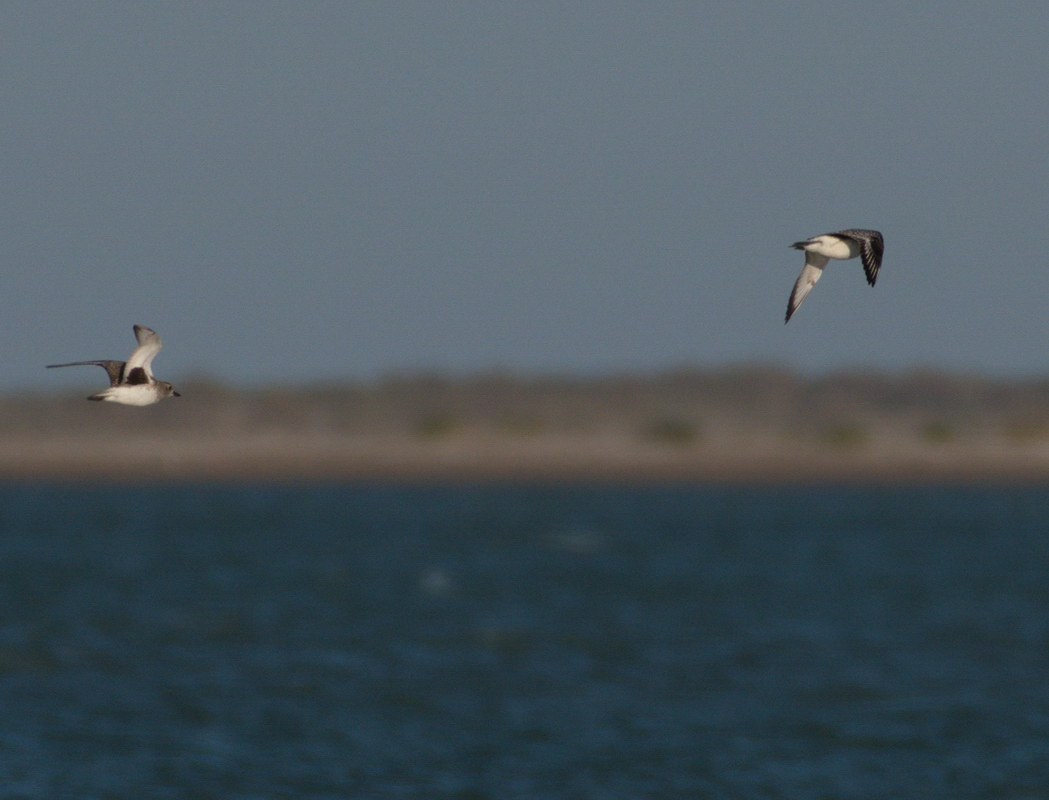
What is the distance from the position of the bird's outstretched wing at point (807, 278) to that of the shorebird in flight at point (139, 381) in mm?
5125

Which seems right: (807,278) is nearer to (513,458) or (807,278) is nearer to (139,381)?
(139,381)

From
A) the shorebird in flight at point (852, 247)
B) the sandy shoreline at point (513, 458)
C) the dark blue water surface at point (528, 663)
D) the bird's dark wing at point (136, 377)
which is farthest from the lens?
the sandy shoreline at point (513, 458)

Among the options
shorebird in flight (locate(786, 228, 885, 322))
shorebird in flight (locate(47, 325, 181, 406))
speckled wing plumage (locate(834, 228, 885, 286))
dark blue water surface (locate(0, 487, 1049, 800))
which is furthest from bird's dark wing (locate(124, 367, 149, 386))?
dark blue water surface (locate(0, 487, 1049, 800))

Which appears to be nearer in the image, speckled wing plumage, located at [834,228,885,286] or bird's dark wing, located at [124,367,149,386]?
bird's dark wing, located at [124,367,149,386]

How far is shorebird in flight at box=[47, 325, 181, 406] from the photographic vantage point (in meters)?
10.9

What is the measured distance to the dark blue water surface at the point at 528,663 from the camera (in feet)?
134

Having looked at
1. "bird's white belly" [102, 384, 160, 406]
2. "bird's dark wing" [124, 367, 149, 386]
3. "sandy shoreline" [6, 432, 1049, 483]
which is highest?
"bird's dark wing" [124, 367, 149, 386]

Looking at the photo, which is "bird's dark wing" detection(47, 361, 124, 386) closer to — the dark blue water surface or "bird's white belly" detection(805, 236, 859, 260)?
"bird's white belly" detection(805, 236, 859, 260)

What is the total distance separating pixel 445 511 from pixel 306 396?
48.4 metres

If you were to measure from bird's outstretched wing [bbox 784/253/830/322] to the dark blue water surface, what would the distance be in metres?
25.6

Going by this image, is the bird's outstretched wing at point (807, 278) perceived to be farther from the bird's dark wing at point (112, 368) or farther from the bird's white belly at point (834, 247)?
the bird's dark wing at point (112, 368)

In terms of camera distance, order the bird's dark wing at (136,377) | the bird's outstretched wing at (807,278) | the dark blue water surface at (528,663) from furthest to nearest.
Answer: the dark blue water surface at (528,663) → the bird's outstretched wing at (807,278) → the bird's dark wing at (136,377)

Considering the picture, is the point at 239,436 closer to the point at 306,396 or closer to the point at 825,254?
the point at 306,396

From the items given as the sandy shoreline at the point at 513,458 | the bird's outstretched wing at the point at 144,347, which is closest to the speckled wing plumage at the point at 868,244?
the bird's outstretched wing at the point at 144,347
